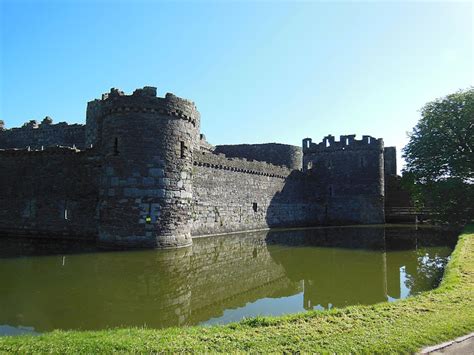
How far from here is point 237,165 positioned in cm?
2223

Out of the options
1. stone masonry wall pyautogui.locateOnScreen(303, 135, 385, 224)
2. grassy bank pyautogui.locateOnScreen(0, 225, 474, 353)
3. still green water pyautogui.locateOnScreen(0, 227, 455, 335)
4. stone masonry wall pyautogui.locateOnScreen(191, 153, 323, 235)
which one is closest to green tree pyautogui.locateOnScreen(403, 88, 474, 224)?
stone masonry wall pyautogui.locateOnScreen(303, 135, 385, 224)

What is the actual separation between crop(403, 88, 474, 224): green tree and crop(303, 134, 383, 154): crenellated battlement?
4.74 metres

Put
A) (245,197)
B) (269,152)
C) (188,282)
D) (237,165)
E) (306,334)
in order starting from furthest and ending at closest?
(269,152), (245,197), (237,165), (188,282), (306,334)

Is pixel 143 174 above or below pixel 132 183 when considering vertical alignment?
above

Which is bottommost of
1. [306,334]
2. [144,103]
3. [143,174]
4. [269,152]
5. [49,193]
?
[306,334]

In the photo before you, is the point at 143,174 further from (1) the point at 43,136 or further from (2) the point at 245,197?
(1) the point at 43,136

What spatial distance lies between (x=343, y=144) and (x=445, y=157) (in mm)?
8973

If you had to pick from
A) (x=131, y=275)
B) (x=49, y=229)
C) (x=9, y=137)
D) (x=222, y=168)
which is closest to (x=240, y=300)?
(x=131, y=275)

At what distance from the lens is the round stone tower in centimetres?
1355

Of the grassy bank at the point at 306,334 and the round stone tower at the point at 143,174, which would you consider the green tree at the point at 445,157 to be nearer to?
the round stone tower at the point at 143,174

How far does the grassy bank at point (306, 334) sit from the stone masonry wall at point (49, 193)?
1137 centimetres

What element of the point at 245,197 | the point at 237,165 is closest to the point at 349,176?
the point at 245,197

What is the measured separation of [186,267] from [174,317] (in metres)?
4.08

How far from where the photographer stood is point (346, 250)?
14367 millimetres
